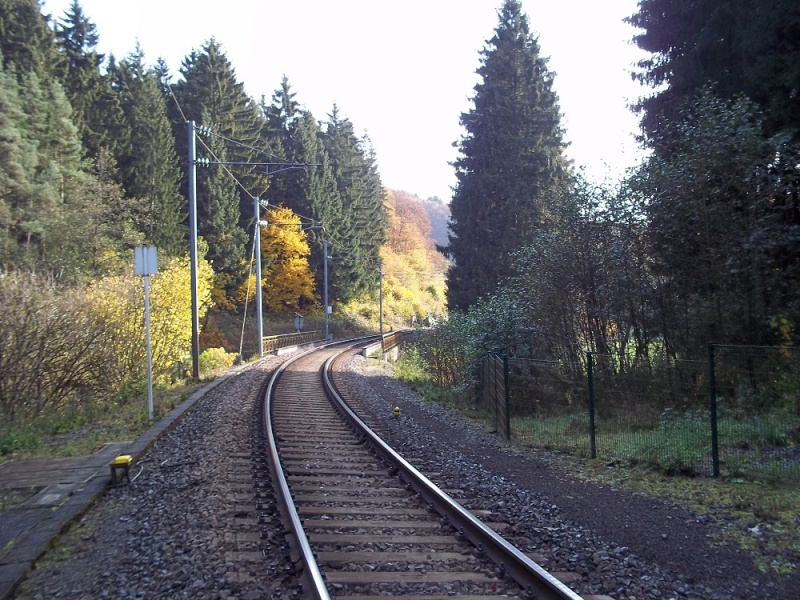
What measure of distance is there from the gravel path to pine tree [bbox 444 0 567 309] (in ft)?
69.4

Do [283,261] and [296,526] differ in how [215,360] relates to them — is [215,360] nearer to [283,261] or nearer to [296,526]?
[296,526]

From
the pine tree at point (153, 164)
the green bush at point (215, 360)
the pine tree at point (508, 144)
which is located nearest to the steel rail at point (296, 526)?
the green bush at point (215, 360)

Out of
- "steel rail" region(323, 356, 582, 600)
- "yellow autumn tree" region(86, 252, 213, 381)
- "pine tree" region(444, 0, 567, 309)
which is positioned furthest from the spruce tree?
"steel rail" region(323, 356, 582, 600)

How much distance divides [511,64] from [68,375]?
23607 millimetres

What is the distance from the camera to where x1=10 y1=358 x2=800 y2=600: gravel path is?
5039 millimetres

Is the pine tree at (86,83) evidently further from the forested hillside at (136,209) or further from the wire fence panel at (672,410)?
the wire fence panel at (672,410)

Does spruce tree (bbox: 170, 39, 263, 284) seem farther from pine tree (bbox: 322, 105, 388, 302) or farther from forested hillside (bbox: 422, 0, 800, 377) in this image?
forested hillside (bbox: 422, 0, 800, 377)

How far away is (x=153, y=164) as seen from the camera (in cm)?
4709

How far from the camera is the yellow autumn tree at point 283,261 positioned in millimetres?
57250

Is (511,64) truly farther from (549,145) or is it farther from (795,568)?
(795,568)

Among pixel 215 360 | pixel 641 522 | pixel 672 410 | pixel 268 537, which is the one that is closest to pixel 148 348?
pixel 268 537

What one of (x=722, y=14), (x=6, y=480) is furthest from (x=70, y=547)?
(x=722, y=14)

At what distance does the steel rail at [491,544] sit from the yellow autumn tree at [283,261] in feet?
163

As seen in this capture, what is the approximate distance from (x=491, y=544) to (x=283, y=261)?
54.3 m
